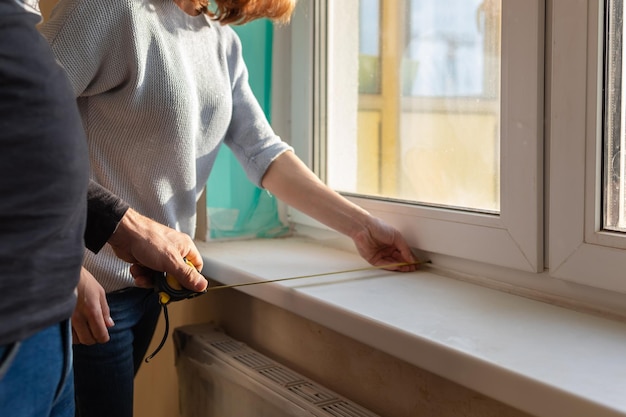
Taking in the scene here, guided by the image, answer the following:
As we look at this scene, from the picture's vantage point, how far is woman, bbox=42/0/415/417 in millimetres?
1103

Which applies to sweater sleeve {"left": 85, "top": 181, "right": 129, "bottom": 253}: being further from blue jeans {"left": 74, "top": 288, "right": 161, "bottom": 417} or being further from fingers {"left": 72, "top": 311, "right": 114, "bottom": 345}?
blue jeans {"left": 74, "top": 288, "right": 161, "bottom": 417}

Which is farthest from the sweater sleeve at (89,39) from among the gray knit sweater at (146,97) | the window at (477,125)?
the window at (477,125)

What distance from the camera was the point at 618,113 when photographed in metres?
0.99

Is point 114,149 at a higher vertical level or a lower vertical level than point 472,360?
higher

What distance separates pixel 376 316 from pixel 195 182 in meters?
0.43

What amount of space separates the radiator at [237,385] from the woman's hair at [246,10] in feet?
2.06

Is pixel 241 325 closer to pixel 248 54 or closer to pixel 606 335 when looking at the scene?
pixel 248 54

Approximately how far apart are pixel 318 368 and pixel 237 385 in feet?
0.52

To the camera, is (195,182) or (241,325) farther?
(241,325)

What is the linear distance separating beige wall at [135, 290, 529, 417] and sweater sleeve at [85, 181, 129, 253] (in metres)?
0.47

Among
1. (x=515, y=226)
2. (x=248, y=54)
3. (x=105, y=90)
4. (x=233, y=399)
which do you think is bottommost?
(x=233, y=399)

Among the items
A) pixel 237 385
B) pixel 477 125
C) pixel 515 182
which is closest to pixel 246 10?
pixel 477 125

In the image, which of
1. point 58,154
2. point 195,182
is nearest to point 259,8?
point 195,182

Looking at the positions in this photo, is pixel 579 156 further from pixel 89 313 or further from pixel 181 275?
pixel 89 313
